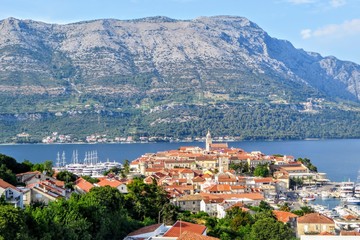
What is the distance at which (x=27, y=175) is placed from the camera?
3694cm

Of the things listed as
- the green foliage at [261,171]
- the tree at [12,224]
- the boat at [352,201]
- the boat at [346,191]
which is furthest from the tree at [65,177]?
the boat at [346,191]

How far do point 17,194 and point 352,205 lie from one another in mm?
44921

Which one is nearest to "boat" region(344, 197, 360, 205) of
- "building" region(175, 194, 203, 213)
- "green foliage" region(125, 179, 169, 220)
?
"building" region(175, 194, 203, 213)

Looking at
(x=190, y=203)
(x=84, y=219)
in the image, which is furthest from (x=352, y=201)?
(x=84, y=219)

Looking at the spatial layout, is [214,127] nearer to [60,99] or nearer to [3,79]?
[60,99]

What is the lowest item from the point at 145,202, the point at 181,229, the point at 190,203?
the point at 190,203

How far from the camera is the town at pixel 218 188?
29.8 metres

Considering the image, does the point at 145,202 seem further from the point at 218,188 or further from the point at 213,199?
the point at 218,188

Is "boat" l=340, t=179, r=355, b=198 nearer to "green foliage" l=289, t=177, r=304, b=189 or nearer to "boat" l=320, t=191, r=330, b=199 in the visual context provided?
"boat" l=320, t=191, r=330, b=199

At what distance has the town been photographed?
29.8 meters

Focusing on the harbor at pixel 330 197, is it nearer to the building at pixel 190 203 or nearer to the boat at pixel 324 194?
the boat at pixel 324 194

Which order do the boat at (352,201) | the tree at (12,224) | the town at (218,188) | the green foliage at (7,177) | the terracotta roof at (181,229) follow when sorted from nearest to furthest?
the tree at (12,224), the terracotta roof at (181,229), the town at (218,188), the green foliage at (7,177), the boat at (352,201)

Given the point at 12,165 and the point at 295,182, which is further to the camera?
the point at 295,182

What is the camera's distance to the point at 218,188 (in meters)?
54.3
